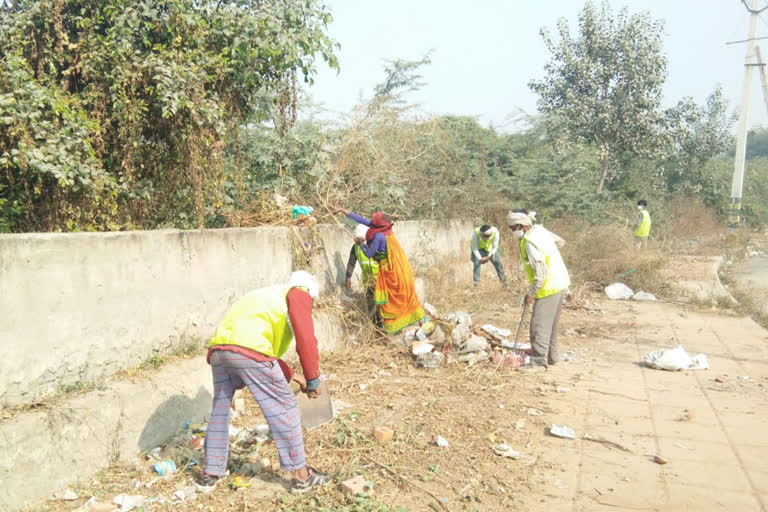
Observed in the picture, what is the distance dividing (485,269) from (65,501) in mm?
10233

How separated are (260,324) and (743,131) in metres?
21.7

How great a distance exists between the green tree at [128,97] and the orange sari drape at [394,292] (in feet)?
6.93

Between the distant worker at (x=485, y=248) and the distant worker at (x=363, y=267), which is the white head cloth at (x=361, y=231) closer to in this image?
the distant worker at (x=363, y=267)

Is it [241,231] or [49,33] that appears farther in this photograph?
[241,231]

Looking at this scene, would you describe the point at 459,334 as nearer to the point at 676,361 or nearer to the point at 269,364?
the point at 676,361

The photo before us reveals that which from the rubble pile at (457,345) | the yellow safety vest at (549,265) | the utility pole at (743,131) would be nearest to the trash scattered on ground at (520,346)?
the rubble pile at (457,345)

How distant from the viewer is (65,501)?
3424mm

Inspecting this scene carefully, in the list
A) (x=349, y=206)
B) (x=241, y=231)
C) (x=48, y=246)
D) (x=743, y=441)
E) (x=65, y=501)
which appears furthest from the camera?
(x=349, y=206)

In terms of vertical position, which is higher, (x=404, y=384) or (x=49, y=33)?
(x=49, y=33)

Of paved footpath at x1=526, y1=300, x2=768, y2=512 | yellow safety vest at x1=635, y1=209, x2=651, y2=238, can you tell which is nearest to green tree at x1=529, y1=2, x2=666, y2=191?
yellow safety vest at x1=635, y1=209, x2=651, y2=238

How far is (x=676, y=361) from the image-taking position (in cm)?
634

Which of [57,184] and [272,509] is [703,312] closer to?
[272,509]

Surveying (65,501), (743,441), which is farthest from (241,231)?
(743,441)

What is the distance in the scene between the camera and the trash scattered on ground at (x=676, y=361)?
6340 millimetres
